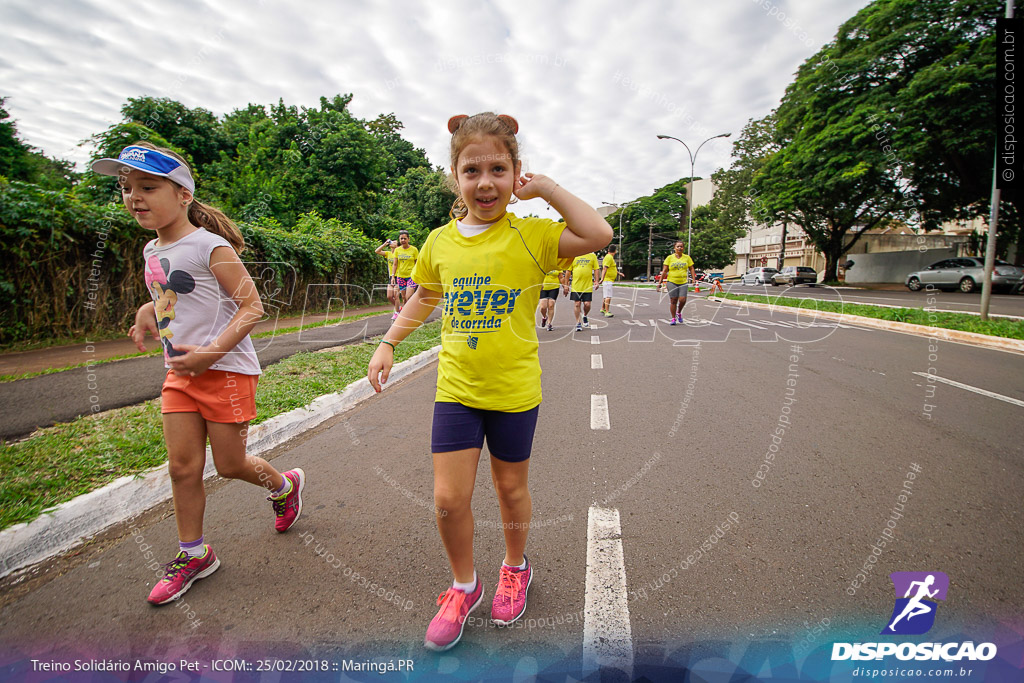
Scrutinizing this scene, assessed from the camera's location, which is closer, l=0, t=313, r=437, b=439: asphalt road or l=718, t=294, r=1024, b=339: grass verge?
l=0, t=313, r=437, b=439: asphalt road

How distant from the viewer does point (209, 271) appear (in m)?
2.04

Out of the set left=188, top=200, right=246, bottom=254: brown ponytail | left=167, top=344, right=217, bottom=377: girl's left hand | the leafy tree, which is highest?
the leafy tree

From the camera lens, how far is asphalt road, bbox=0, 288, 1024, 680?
5.83ft

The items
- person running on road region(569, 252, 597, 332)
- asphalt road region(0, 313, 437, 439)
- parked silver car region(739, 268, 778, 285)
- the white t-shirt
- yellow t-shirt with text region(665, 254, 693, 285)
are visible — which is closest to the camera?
the white t-shirt

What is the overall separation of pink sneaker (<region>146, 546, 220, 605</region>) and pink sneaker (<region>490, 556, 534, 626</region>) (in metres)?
1.31

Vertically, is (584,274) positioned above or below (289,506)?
above

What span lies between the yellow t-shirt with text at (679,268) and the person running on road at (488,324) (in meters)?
10.7

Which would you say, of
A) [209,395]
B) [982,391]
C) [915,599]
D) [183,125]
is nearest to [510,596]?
[209,395]

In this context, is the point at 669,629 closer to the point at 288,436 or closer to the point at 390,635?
the point at 390,635

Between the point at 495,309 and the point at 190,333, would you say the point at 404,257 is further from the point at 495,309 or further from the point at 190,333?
the point at 495,309

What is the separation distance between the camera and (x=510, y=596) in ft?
6.18

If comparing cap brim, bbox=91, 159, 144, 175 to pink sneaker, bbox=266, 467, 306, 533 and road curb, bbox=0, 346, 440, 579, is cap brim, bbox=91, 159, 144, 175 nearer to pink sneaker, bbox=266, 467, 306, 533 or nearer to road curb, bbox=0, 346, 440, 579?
pink sneaker, bbox=266, 467, 306, 533

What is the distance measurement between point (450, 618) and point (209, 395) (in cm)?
136

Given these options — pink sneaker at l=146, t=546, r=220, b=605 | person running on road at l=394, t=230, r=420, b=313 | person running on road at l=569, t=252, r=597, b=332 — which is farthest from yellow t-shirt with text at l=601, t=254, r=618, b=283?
pink sneaker at l=146, t=546, r=220, b=605
